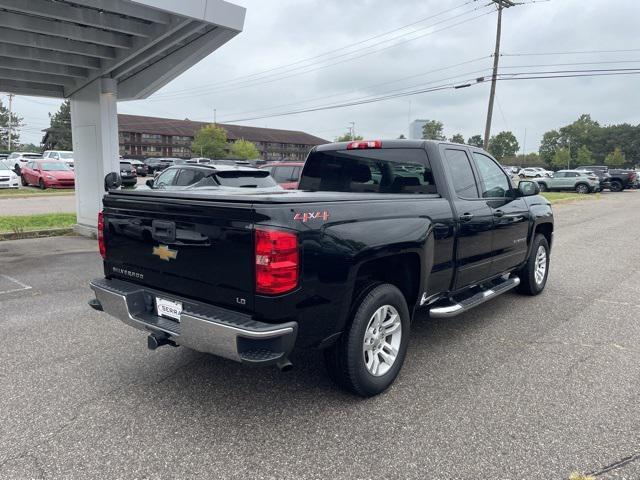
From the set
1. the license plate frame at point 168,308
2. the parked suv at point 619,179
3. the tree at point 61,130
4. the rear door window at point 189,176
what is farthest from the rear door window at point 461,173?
the tree at point 61,130

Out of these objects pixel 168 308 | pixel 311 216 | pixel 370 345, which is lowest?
pixel 370 345

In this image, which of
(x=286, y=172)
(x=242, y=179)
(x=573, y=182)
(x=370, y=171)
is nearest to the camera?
(x=370, y=171)

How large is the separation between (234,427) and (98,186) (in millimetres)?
8633

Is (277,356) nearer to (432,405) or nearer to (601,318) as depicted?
(432,405)

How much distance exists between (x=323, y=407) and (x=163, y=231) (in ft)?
5.46

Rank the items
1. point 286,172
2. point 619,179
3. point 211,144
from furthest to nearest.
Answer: point 211,144 → point 619,179 → point 286,172

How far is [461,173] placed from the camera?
15.5 feet

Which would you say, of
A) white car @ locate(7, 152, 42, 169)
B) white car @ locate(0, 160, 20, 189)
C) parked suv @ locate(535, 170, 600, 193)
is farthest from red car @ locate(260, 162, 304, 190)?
parked suv @ locate(535, 170, 600, 193)

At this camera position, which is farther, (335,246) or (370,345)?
→ (370,345)

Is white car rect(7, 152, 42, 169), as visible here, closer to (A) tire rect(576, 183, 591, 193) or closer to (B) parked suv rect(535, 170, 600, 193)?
(B) parked suv rect(535, 170, 600, 193)

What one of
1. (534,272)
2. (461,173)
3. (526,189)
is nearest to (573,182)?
(534,272)

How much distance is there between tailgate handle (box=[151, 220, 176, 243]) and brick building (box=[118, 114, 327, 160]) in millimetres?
69176

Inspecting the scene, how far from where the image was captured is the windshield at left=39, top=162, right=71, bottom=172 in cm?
2252

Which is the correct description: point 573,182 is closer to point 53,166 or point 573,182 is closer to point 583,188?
point 583,188
